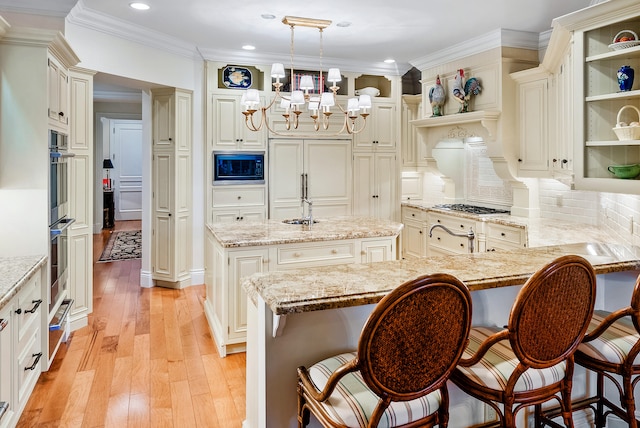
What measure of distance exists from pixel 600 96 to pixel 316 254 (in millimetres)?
2111

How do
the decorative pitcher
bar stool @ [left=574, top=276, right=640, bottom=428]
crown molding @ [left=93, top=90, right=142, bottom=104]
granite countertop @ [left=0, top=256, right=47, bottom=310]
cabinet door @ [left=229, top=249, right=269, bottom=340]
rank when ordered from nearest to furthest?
bar stool @ [left=574, top=276, right=640, bottom=428]
granite countertop @ [left=0, top=256, right=47, bottom=310]
the decorative pitcher
cabinet door @ [left=229, top=249, right=269, bottom=340]
crown molding @ [left=93, top=90, right=142, bottom=104]

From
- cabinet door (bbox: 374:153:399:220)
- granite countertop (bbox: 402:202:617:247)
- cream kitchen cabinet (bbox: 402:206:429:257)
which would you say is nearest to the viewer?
granite countertop (bbox: 402:202:617:247)

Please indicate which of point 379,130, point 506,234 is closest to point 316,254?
point 506,234

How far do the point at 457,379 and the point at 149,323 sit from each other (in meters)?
3.23

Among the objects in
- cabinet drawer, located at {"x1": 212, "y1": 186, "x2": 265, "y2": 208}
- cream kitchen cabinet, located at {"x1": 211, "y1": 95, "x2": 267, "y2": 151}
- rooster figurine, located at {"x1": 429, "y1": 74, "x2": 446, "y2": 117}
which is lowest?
cabinet drawer, located at {"x1": 212, "y1": 186, "x2": 265, "y2": 208}

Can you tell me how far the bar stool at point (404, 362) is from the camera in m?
1.24

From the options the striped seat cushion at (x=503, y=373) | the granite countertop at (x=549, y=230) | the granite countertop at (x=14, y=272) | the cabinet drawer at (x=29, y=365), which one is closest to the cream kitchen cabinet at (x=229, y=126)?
the granite countertop at (x=549, y=230)

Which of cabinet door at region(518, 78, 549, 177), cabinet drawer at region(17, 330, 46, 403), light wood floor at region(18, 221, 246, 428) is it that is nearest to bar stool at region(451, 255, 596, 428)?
light wood floor at region(18, 221, 246, 428)

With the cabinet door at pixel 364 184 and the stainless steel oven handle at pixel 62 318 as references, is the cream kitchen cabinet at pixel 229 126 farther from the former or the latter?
the stainless steel oven handle at pixel 62 318

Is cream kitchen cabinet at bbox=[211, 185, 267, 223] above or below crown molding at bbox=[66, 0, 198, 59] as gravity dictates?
below

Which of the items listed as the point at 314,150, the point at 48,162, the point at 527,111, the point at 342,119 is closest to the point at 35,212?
the point at 48,162

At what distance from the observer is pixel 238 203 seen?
17.9 feet

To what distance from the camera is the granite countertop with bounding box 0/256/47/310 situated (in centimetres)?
210

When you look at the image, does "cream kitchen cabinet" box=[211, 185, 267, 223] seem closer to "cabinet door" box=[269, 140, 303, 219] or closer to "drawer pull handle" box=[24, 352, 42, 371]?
"cabinet door" box=[269, 140, 303, 219]
